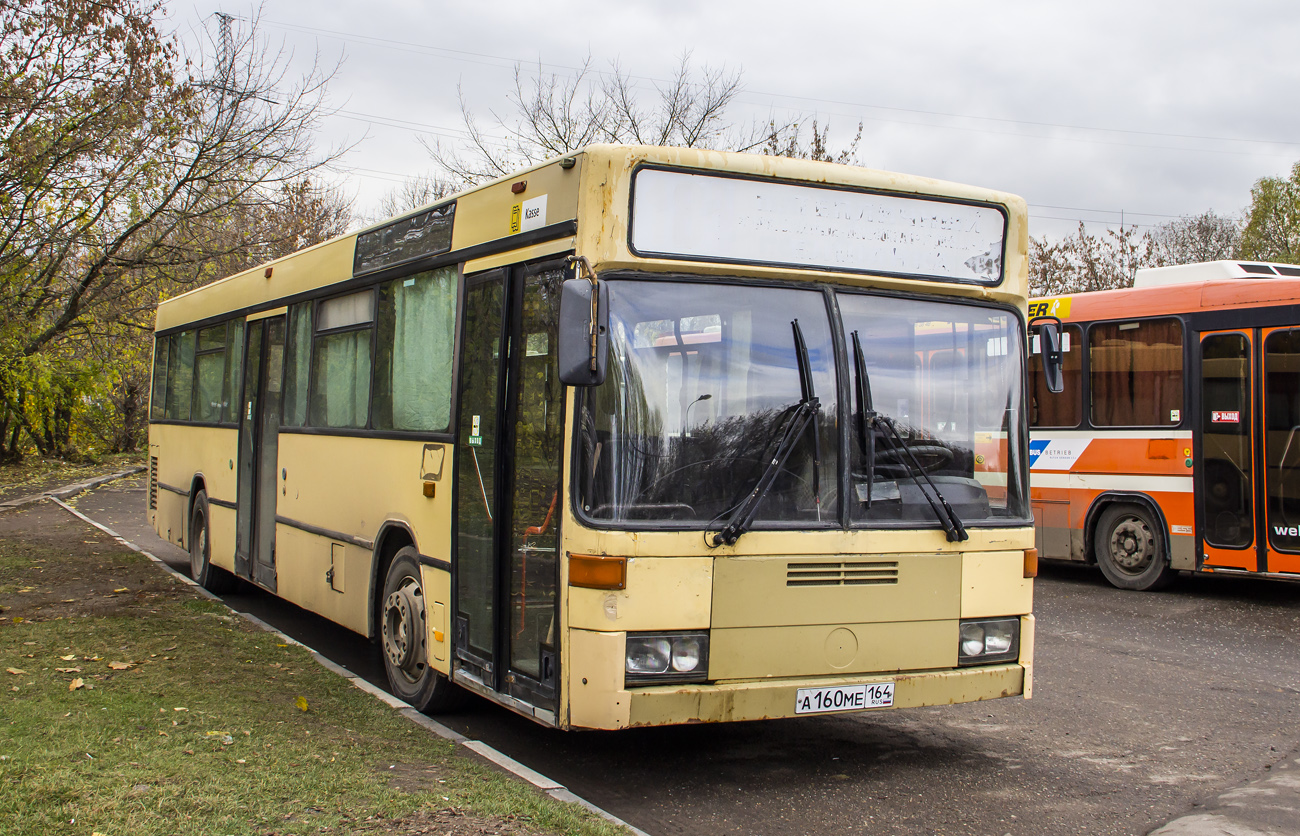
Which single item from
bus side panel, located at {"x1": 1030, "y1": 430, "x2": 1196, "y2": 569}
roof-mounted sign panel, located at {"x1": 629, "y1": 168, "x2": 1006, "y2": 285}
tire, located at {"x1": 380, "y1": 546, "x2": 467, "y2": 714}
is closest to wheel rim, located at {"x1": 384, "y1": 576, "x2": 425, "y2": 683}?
tire, located at {"x1": 380, "y1": 546, "x2": 467, "y2": 714}

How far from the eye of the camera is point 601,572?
5.04 m

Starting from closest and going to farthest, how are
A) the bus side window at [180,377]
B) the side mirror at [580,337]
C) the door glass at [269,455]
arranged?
the side mirror at [580,337]
the door glass at [269,455]
the bus side window at [180,377]

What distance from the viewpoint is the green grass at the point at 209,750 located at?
4.41 metres

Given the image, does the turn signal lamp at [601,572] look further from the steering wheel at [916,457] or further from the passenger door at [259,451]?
the passenger door at [259,451]

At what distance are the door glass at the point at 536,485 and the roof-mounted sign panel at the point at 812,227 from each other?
24.8 inches

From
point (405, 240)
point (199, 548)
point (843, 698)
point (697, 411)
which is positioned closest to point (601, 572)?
point (697, 411)

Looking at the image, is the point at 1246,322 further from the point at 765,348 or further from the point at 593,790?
the point at 593,790

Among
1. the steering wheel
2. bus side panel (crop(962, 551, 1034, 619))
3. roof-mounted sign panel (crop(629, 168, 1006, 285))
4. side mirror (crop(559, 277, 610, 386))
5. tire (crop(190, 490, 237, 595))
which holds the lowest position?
tire (crop(190, 490, 237, 595))

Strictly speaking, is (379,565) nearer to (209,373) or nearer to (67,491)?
(209,373)

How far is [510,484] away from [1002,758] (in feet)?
9.85

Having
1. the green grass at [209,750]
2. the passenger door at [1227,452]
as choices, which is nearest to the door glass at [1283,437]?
the passenger door at [1227,452]

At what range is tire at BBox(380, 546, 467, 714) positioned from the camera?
671 centimetres

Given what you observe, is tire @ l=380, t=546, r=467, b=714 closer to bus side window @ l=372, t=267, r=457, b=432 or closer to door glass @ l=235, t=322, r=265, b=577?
bus side window @ l=372, t=267, r=457, b=432

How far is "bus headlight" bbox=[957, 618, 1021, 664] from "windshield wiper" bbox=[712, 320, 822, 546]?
105 centimetres
